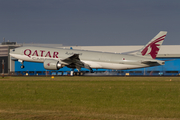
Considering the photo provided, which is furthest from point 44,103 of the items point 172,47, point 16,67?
point 172,47

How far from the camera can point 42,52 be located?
56438mm

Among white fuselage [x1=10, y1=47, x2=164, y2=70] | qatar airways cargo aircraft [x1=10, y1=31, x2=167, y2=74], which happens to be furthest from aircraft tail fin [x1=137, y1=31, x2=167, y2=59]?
white fuselage [x1=10, y1=47, x2=164, y2=70]

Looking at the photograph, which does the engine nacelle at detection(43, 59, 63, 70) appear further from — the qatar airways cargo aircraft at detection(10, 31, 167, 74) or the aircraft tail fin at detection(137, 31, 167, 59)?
the aircraft tail fin at detection(137, 31, 167, 59)

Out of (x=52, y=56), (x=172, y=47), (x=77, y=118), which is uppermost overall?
(x=172, y=47)

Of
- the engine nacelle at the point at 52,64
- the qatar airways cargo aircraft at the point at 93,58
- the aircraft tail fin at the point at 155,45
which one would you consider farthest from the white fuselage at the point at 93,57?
the engine nacelle at the point at 52,64

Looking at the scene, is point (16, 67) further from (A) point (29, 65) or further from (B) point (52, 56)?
(B) point (52, 56)

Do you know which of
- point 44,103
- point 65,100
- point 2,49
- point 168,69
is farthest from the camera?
point 2,49

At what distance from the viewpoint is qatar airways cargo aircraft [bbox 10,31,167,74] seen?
178ft

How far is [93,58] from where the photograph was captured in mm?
56719

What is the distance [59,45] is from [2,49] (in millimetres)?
26041

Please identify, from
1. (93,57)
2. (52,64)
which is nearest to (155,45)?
(93,57)

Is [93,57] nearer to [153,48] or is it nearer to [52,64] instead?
[52,64]

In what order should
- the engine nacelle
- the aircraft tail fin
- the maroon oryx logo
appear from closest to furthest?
the engine nacelle → the aircraft tail fin → the maroon oryx logo

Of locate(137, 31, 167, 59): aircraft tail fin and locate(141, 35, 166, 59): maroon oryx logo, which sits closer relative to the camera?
locate(137, 31, 167, 59): aircraft tail fin
